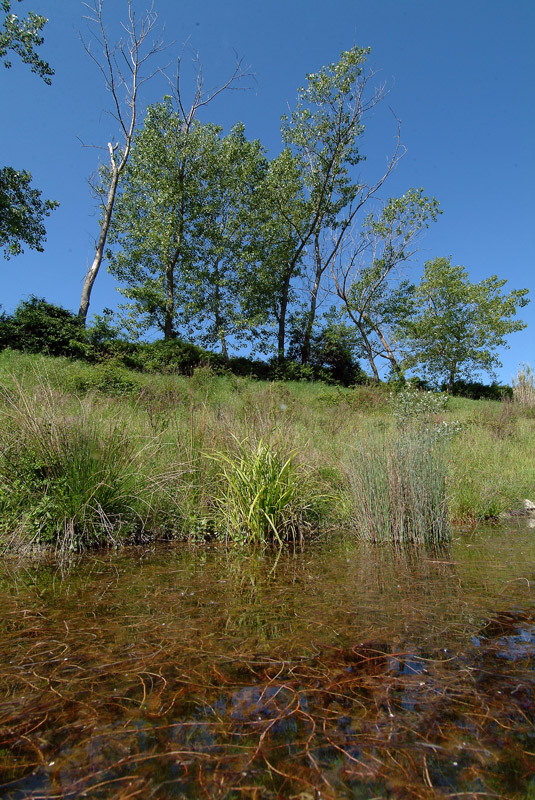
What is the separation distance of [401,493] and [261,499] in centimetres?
136

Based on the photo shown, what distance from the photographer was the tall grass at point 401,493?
4.37m

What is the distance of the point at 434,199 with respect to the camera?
24016mm

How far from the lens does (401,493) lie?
4.38 meters

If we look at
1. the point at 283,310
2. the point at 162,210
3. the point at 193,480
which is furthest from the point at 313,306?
the point at 193,480

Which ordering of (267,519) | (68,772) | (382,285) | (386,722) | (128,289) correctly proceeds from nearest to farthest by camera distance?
1. (68,772)
2. (386,722)
3. (267,519)
4. (128,289)
5. (382,285)

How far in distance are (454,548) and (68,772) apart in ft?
12.5

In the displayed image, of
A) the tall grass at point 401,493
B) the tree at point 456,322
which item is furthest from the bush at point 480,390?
the tall grass at point 401,493

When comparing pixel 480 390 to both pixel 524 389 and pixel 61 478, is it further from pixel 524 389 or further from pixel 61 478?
pixel 61 478

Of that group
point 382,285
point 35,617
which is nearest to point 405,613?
point 35,617

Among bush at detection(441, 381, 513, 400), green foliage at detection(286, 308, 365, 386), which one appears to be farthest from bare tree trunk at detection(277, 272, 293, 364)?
bush at detection(441, 381, 513, 400)

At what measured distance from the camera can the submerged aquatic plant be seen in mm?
4438

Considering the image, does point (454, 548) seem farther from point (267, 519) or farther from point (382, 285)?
point (382, 285)

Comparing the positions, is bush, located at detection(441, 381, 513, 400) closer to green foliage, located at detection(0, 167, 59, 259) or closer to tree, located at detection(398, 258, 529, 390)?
tree, located at detection(398, 258, 529, 390)

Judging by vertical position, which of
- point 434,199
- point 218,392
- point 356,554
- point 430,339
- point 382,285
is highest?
point 434,199
